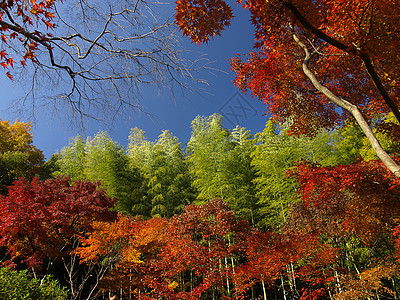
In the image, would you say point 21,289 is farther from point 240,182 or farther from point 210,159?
point 240,182

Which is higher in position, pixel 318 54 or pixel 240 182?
pixel 240 182

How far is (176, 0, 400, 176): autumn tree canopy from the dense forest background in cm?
67

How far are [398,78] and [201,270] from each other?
224 inches

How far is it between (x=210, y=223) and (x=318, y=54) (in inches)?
209

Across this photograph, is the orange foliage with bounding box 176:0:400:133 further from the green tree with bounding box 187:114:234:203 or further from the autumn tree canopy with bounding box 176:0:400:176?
the green tree with bounding box 187:114:234:203

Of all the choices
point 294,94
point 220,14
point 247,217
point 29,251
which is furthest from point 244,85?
point 247,217

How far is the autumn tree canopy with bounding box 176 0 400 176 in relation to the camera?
2303mm

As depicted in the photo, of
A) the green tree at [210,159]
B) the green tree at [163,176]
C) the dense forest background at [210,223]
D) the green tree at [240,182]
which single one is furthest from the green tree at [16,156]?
the green tree at [240,182]

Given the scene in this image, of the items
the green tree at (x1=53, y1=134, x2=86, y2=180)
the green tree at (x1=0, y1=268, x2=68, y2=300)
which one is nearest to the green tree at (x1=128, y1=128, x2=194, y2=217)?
the green tree at (x1=53, y1=134, x2=86, y2=180)

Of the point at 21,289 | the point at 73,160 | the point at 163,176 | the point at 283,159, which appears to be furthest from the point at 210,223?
the point at 73,160

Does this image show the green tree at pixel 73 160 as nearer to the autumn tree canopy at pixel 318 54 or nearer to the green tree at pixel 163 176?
the green tree at pixel 163 176

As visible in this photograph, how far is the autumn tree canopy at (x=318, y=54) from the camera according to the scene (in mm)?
2303

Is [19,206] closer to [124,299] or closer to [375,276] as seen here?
[124,299]

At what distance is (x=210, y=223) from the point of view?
6.71 metres
